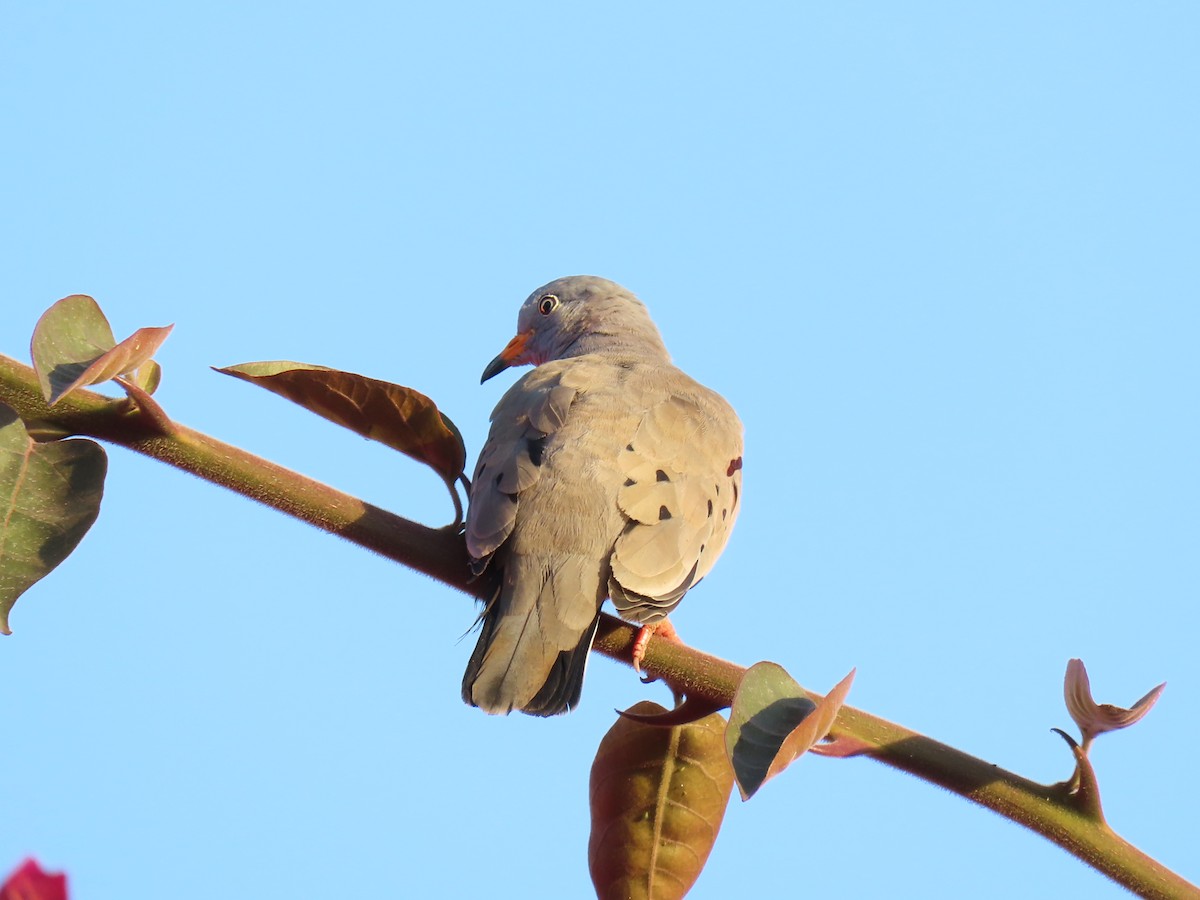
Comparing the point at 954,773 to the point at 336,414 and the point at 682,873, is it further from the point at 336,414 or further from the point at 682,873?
the point at 336,414

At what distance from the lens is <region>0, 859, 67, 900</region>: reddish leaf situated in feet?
2.37

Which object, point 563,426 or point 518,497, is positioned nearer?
point 518,497

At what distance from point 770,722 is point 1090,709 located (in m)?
0.56

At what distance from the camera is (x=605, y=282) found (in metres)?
6.58

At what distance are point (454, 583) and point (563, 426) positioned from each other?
3.92ft

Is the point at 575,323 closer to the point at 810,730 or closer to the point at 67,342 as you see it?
the point at 67,342

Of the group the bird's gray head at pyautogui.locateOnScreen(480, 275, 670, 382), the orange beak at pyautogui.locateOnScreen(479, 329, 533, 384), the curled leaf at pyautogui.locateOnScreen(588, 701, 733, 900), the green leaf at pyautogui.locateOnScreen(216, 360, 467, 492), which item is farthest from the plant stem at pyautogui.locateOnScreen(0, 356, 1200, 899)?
the orange beak at pyautogui.locateOnScreen(479, 329, 533, 384)

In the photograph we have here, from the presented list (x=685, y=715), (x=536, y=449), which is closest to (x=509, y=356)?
(x=536, y=449)

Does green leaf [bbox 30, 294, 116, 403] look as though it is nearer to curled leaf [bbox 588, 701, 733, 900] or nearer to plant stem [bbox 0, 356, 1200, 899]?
plant stem [bbox 0, 356, 1200, 899]

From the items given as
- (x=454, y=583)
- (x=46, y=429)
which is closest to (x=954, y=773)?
(x=454, y=583)

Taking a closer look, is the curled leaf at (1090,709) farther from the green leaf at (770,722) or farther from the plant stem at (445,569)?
the green leaf at (770,722)

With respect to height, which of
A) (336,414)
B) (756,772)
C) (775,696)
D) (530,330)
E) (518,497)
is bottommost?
(756,772)

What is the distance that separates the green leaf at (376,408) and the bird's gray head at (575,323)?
10.6 feet

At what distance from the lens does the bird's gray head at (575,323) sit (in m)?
6.16
